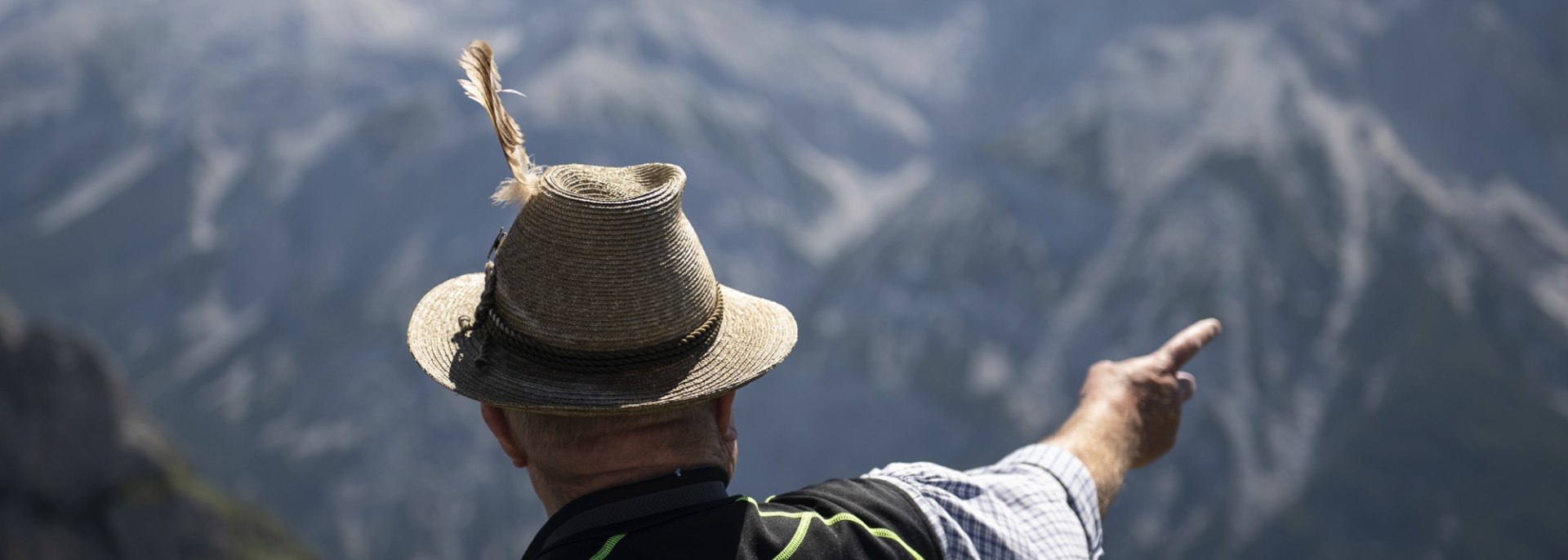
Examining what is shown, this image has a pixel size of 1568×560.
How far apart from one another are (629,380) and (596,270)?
195mm

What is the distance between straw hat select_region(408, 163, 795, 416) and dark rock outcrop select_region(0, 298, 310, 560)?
4058cm

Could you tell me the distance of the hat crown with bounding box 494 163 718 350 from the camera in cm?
215

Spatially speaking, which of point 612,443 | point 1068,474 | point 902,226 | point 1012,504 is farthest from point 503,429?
point 902,226

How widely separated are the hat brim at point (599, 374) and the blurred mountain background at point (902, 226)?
148 ft

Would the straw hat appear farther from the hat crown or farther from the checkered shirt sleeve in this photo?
the checkered shirt sleeve

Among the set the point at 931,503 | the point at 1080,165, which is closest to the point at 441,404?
the point at 1080,165

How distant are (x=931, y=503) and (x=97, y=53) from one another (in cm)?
15476

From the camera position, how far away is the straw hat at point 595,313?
2.14m

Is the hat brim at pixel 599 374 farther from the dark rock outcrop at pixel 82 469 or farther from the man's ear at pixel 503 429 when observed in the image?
the dark rock outcrop at pixel 82 469

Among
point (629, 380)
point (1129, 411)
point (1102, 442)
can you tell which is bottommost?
point (629, 380)

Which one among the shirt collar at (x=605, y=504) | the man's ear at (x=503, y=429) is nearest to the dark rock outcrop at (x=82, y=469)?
the man's ear at (x=503, y=429)

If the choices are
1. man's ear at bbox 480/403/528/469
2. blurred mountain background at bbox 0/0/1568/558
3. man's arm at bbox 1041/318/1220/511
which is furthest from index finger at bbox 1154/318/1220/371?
blurred mountain background at bbox 0/0/1568/558

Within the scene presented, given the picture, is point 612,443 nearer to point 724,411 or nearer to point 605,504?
point 605,504

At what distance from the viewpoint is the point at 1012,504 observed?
258 centimetres
